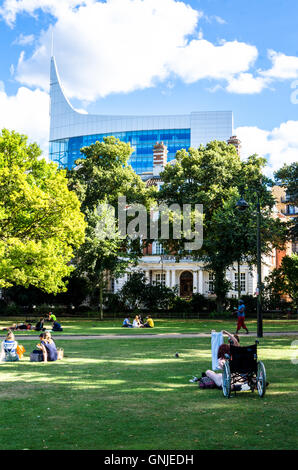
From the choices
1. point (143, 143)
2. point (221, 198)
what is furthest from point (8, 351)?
point (143, 143)

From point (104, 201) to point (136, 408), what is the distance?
125 feet

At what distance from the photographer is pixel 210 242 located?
41.9m

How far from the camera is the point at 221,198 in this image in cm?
4403

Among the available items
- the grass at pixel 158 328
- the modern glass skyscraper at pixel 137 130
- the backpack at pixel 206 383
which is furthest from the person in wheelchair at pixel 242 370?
the modern glass skyscraper at pixel 137 130

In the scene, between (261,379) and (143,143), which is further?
(143,143)

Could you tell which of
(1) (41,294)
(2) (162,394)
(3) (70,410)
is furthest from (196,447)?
(1) (41,294)

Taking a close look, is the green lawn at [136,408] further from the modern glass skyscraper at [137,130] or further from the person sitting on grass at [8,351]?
the modern glass skyscraper at [137,130]

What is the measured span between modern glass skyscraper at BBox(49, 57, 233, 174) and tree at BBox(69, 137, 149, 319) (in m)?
70.4

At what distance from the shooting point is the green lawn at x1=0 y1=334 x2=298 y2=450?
7082 millimetres

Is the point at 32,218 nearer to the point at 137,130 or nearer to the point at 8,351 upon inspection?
the point at 8,351

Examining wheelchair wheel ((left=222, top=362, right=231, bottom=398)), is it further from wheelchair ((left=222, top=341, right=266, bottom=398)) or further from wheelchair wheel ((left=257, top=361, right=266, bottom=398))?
wheelchair wheel ((left=257, top=361, right=266, bottom=398))

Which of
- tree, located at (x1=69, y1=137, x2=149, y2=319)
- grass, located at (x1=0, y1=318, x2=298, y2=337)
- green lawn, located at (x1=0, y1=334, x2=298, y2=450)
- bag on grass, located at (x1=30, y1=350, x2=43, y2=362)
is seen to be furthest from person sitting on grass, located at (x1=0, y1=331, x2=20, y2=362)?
tree, located at (x1=69, y1=137, x2=149, y2=319)

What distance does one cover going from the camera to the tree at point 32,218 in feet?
99.8

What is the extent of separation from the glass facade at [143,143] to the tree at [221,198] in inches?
2898
